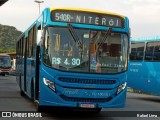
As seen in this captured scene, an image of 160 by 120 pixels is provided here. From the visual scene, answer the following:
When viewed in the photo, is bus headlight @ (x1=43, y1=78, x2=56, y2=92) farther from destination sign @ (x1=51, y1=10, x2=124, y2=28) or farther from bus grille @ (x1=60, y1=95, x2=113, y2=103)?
destination sign @ (x1=51, y1=10, x2=124, y2=28)

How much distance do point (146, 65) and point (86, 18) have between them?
32.6 ft

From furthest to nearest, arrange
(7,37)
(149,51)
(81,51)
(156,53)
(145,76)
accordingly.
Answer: (7,37)
(145,76)
(149,51)
(156,53)
(81,51)

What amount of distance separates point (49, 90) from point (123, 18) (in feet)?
9.85

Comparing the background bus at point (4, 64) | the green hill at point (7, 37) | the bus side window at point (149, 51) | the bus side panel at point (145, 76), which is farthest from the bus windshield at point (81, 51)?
the green hill at point (7, 37)

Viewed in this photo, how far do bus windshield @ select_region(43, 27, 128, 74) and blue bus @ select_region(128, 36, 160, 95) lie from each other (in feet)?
28.4

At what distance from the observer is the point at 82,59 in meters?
11.2

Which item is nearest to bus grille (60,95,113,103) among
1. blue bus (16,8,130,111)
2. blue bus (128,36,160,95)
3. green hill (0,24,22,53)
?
blue bus (16,8,130,111)

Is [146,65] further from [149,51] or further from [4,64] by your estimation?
[4,64]

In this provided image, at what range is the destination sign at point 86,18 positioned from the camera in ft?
37.4

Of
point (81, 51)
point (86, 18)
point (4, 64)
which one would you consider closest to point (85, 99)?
point (81, 51)

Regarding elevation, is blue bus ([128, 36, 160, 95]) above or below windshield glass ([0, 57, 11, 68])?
above

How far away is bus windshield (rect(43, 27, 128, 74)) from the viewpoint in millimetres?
11094

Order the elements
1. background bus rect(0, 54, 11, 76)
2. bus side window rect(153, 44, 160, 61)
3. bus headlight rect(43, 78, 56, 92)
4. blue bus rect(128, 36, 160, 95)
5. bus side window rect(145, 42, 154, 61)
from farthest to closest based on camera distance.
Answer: background bus rect(0, 54, 11, 76)
bus side window rect(145, 42, 154, 61)
blue bus rect(128, 36, 160, 95)
bus side window rect(153, 44, 160, 61)
bus headlight rect(43, 78, 56, 92)

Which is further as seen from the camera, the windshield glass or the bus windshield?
the windshield glass
